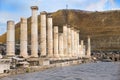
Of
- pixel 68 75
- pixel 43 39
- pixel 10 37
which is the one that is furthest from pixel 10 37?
pixel 43 39

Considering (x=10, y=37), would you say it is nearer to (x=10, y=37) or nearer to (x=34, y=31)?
(x=10, y=37)

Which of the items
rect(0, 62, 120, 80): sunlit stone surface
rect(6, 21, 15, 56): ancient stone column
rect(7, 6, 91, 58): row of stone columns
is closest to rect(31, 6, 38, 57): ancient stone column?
rect(7, 6, 91, 58): row of stone columns

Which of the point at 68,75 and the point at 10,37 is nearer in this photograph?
the point at 10,37

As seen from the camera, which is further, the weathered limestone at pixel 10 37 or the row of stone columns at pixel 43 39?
the row of stone columns at pixel 43 39

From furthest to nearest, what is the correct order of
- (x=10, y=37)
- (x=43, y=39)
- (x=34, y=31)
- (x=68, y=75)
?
(x=43, y=39) < (x=34, y=31) < (x=68, y=75) < (x=10, y=37)

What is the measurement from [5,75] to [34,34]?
615 inches

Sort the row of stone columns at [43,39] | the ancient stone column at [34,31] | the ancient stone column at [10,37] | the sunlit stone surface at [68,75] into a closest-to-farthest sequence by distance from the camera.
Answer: the sunlit stone surface at [68,75], the ancient stone column at [10,37], the row of stone columns at [43,39], the ancient stone column at [34,31]

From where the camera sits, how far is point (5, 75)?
37562 millimetres

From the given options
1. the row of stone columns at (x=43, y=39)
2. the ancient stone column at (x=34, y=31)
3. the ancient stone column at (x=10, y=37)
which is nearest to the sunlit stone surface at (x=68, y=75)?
the ancient stone column at (x=34, y=31)

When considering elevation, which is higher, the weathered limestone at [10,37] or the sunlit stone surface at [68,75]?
the weathered limestone at [10,37]

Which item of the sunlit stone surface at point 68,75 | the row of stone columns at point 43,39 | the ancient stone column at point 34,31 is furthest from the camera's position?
the ancient stone column at point 34,31

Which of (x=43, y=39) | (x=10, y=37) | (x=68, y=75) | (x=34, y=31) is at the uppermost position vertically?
(x=34, y=31)

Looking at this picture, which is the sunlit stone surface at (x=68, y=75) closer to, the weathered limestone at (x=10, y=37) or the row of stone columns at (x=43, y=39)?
the weathered limestone at (x=10, y=37)

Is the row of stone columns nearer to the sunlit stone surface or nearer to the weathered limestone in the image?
the weathered limestone
